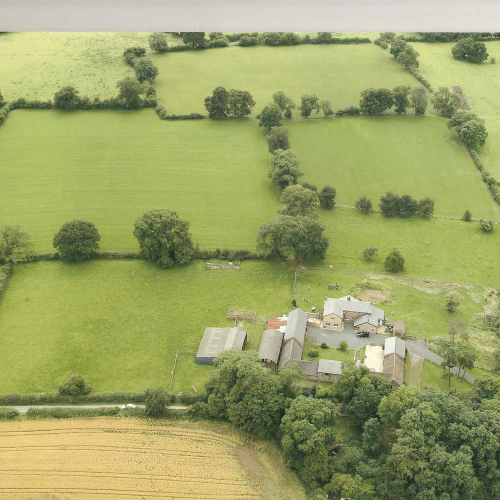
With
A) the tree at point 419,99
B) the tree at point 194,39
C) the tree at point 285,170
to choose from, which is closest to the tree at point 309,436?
the tree at point 285,170

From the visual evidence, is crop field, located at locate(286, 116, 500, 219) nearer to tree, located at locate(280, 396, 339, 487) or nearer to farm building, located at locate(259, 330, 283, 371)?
farm building, located at locate(259, 330, 283, 371)

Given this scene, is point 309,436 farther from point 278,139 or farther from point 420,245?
point 278,139

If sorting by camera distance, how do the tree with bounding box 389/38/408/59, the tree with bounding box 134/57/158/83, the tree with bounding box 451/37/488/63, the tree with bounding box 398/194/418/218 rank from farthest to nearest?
the tree with bounding box 451/37/488/63, the tree with bounding box 389/38/408/59, the tree with bounding box 134/57/158/83, the tree with bounding box 398/194/418/218

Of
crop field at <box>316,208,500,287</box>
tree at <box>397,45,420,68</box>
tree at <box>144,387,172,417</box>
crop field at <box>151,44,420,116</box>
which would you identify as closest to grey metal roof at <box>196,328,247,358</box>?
tree at <box>144,387,172,417</box>

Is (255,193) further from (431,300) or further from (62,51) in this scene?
(62,51)

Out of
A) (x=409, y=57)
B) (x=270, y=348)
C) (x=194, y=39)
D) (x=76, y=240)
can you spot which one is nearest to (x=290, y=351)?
(x=270, y=348)
